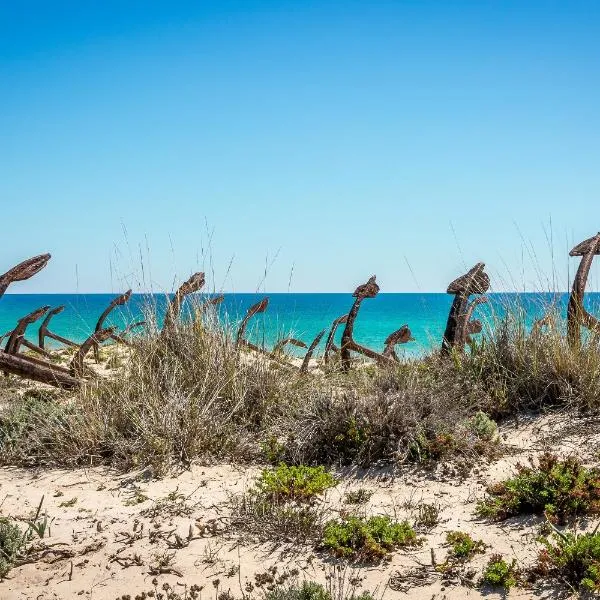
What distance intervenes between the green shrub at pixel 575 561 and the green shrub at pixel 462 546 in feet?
1.21

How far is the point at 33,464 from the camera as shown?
5688mm

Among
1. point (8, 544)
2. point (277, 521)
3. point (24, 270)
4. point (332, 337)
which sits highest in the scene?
point (24, 270)

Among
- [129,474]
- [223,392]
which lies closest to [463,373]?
[223,392]

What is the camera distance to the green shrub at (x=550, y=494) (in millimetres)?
4117

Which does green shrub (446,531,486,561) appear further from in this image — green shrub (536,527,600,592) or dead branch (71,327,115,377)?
dead branch (71,327,115,377)

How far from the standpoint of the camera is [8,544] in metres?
4.03

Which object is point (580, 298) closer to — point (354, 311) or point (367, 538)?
point (354, 311)

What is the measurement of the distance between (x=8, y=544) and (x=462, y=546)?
8.89 ft

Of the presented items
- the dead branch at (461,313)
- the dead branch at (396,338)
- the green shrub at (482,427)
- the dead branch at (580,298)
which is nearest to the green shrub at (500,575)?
the green shrub at (482,427)

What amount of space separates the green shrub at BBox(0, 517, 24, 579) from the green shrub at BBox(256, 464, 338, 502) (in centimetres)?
156

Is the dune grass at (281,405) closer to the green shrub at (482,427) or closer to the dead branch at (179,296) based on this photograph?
the green shrub at (482,427)

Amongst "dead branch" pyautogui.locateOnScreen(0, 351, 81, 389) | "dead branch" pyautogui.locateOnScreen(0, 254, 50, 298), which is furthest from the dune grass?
"dead branch" pyautogui.locateOnScreen(0, 254, 50, 298)

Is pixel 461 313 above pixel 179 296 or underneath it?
underneath

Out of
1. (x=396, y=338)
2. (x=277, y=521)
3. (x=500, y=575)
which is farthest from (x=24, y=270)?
(x=396, y=338)
